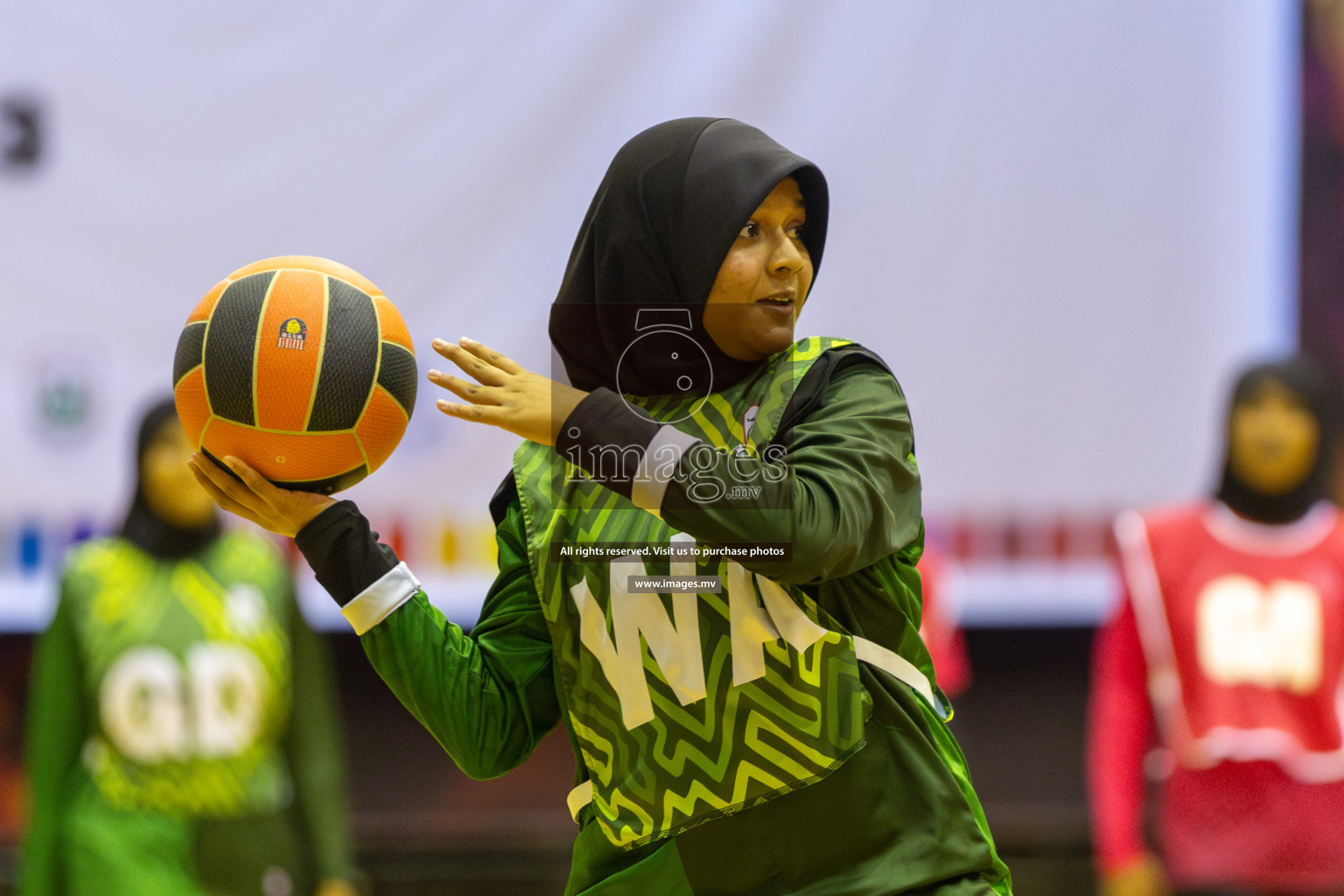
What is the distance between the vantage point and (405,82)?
468 cm

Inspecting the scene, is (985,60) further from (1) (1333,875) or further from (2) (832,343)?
(2) (832,343)

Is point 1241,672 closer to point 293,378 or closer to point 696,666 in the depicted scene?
point 696,666

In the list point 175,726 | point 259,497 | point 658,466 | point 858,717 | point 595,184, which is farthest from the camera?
point 595,184

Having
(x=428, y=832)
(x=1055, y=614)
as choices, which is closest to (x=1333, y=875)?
(x=1055, y=614)

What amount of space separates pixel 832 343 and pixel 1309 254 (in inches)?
143

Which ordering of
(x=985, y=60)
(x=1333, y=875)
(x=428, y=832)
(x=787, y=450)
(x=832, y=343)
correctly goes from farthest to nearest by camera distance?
1. (x=428, y=832)
2. (x=985, y=60)
3. (x=1333, y=875)
4. (x=832, y=343)
5. (x=787, y=450)

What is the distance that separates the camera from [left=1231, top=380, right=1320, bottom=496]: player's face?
3783 millimetres

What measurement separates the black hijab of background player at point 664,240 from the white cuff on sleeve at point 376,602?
0.40 metres

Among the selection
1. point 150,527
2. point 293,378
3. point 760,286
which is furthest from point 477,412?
point 150,527

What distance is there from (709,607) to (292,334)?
66 cm

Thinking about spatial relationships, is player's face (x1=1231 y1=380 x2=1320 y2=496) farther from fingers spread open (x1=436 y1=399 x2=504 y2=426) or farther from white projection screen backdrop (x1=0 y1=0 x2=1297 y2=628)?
fingers spread open (x1=436 y1=399 x2=504 y2=426)

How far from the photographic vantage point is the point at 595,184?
4629mm

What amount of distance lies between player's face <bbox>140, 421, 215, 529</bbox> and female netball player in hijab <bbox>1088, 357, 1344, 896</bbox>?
2581 millimetres

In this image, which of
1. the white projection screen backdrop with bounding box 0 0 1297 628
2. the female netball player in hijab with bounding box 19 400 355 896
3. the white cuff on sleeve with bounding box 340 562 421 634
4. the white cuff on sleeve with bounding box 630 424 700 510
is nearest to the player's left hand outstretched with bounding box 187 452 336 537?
the white cuff on sleeve with bounding box 340 562 421 634
